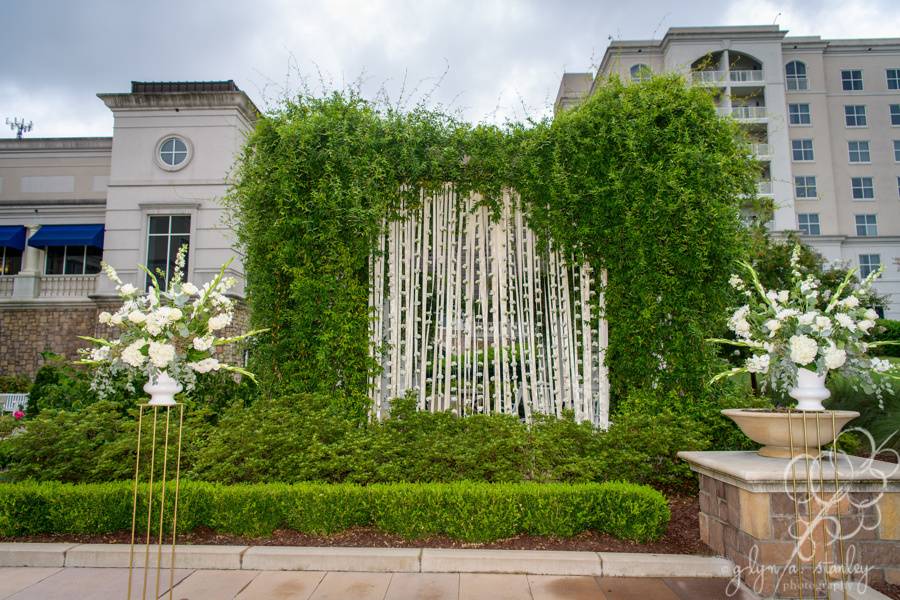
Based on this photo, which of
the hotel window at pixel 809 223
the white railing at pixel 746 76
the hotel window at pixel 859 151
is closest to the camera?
the white railing at pixel 746 76

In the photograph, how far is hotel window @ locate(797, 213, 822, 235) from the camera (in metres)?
26.8

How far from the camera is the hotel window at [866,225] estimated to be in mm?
27156

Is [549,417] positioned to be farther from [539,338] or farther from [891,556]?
[891,556]

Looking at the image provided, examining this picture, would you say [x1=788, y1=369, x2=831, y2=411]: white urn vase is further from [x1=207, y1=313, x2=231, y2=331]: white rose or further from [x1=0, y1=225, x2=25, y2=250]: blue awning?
[x1=0, y1=225, x2=25, y2=250]: blue awning

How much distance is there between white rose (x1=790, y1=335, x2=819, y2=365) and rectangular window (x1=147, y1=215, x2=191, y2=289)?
1343 cm

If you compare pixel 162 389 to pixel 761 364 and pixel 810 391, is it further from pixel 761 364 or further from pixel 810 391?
pixel 810 391

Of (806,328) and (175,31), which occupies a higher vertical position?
(175,31)

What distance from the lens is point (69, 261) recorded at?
51.4 feet

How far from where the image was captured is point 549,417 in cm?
504

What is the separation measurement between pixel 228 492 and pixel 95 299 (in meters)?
11.9

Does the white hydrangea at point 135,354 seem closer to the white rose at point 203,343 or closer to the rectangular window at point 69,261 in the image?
the white rose at point 203,343

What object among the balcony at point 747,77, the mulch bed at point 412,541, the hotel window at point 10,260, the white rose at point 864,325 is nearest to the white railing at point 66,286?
the hotel window at point 10,260

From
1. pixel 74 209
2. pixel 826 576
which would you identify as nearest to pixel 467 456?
pixel 826 576

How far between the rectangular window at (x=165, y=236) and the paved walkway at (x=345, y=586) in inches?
433
